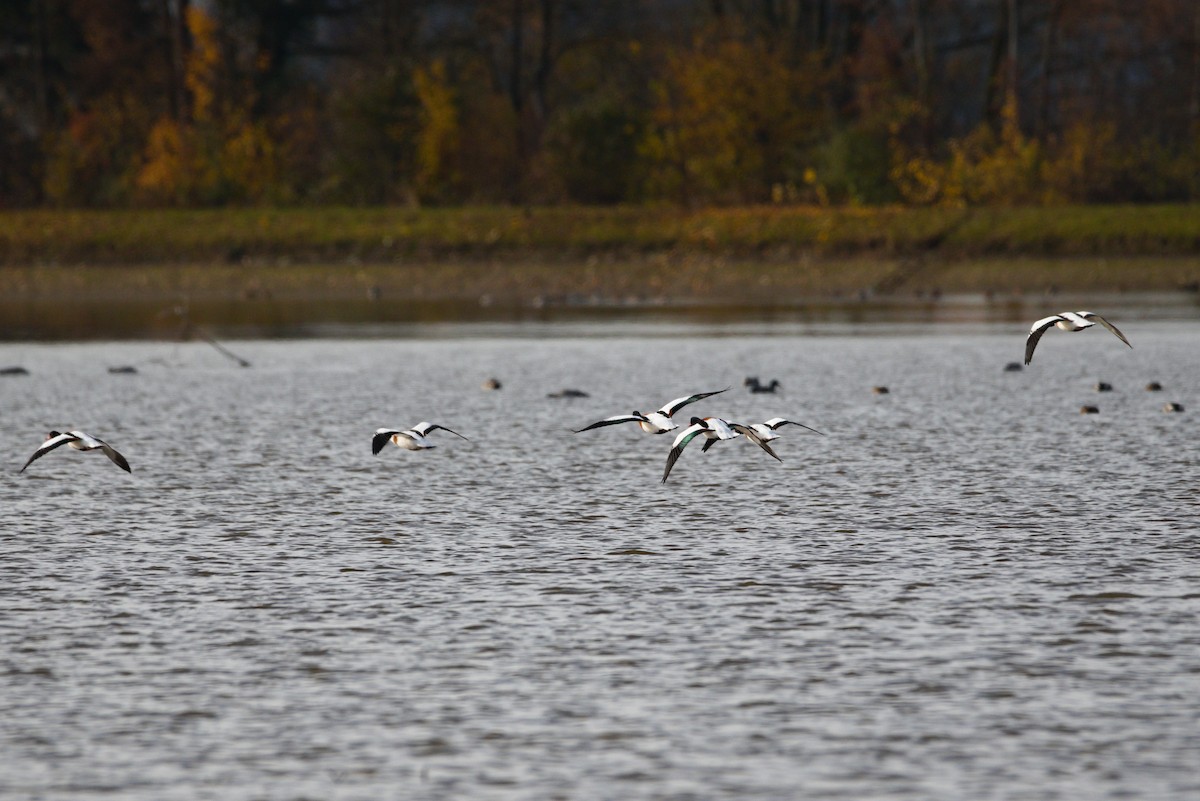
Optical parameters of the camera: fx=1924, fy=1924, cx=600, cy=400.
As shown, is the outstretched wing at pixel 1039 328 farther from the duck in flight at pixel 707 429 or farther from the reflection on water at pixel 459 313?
the reflection on water at pixel 459 313

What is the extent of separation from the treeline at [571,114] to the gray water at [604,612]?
28253 millimetres

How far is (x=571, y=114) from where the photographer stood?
156 ft

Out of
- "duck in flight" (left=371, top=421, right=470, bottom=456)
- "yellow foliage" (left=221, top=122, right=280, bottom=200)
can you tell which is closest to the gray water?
"duck in flight" (left=371, top=421, right=470, bottom=456)

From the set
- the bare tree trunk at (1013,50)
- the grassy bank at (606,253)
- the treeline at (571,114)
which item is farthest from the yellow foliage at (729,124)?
the bare tree trunk at (1013,50)

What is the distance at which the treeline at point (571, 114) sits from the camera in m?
44.2

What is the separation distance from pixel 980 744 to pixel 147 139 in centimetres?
4581

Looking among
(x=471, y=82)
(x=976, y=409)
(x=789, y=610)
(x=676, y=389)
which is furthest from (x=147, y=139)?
(x=789, y=610)

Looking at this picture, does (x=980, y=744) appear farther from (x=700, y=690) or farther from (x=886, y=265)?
(x=886, y=265)

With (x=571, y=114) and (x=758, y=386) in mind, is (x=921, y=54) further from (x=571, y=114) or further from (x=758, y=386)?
(x=758, y=386)

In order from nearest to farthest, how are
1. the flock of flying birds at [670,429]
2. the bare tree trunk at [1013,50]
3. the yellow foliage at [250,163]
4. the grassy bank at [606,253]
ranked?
the flock of flying birds at [670,429] → the grassy bank at [606,253] → the bare tree trunk at [1013,50] → the yellow foliage at [250,163]

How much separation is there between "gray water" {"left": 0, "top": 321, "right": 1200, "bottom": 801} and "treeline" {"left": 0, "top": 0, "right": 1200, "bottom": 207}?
2825cm

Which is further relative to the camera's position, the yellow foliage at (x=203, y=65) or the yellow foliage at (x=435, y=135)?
the yellow foliage at (x=203, y=65)

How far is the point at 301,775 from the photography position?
20.3 feet

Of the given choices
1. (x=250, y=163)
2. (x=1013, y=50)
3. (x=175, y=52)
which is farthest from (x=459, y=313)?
(x=175, y=52)
